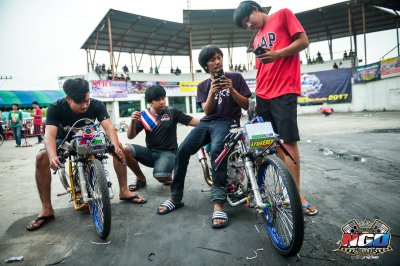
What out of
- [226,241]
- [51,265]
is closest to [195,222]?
[226,241]

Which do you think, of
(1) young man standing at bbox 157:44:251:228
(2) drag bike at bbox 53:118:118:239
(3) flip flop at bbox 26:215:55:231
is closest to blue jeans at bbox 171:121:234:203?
(1) young man standing at bbox 157:44:251:228

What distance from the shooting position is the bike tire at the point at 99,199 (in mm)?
1862

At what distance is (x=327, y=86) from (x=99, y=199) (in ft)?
74.4

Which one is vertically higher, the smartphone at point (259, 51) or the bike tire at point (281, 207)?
the smartphone at point (259, 51)

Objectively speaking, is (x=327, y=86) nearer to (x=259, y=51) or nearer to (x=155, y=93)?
(x=155, y=93)

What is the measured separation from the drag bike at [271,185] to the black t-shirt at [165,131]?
4.77 feet

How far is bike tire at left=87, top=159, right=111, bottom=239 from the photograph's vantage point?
6.11 ft

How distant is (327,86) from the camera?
20625mm

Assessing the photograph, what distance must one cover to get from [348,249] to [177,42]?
25525 millimetres

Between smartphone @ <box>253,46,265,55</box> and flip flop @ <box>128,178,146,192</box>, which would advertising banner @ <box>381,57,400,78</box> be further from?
flip flop @ <box>128,178,146,192</box>

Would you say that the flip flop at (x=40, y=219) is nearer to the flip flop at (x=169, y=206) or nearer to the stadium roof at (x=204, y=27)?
the flip flop at (x=169, y=206)

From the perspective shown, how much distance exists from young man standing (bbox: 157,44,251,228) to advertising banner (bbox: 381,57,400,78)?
18391 millimetres

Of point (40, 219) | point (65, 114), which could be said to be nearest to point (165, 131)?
point (65, 114)

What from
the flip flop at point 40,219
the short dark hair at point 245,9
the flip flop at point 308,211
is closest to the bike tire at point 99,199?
the flip flop at point 40,219
